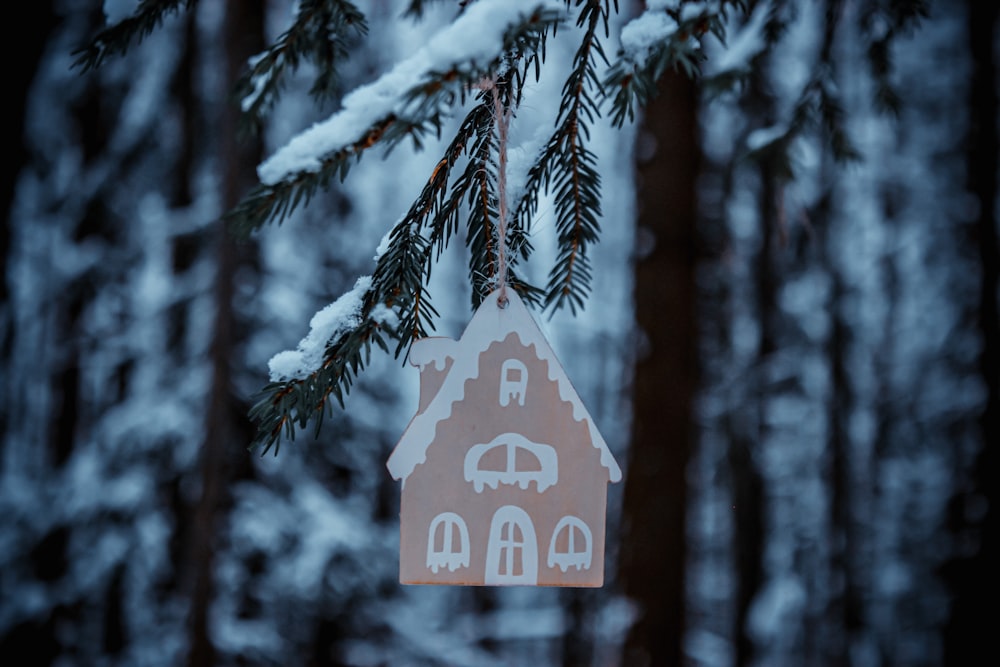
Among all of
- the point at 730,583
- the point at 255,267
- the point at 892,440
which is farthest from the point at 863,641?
the point at 255,267

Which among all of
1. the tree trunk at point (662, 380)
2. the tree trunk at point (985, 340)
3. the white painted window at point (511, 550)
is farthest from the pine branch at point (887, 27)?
the tree trunk at point (985, 340)

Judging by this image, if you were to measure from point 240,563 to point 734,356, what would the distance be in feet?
13.9

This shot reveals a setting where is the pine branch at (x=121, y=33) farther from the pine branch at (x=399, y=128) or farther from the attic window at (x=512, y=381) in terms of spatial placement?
the attic window at (x=512, y=381)

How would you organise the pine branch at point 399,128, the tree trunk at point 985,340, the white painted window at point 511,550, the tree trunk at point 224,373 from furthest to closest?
the tree trunk at point 985,340, the tree trunk at point 224,373, the white painted window at point 511,550, the pine branch at point 399,128

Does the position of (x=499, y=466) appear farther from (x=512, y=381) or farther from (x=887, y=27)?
(x=887, y=27)

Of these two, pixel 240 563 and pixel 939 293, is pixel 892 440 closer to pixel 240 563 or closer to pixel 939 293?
pixel 939 293

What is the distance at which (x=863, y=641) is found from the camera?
659 cm

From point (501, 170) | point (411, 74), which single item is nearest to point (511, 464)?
point (501, 170)

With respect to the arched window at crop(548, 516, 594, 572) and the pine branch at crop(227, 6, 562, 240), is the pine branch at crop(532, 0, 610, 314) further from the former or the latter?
the arched window at crop(548, 516, 594, 572)

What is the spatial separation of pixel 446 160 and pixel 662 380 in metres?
1.53

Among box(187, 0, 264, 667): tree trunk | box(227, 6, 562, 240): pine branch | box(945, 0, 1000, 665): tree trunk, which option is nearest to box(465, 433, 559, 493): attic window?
box(227, 6, 562, 240): pine branch

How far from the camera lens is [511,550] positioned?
0.93 metres

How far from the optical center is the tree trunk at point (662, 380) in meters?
2.27

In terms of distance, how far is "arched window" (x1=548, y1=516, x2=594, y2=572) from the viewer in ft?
3.09
